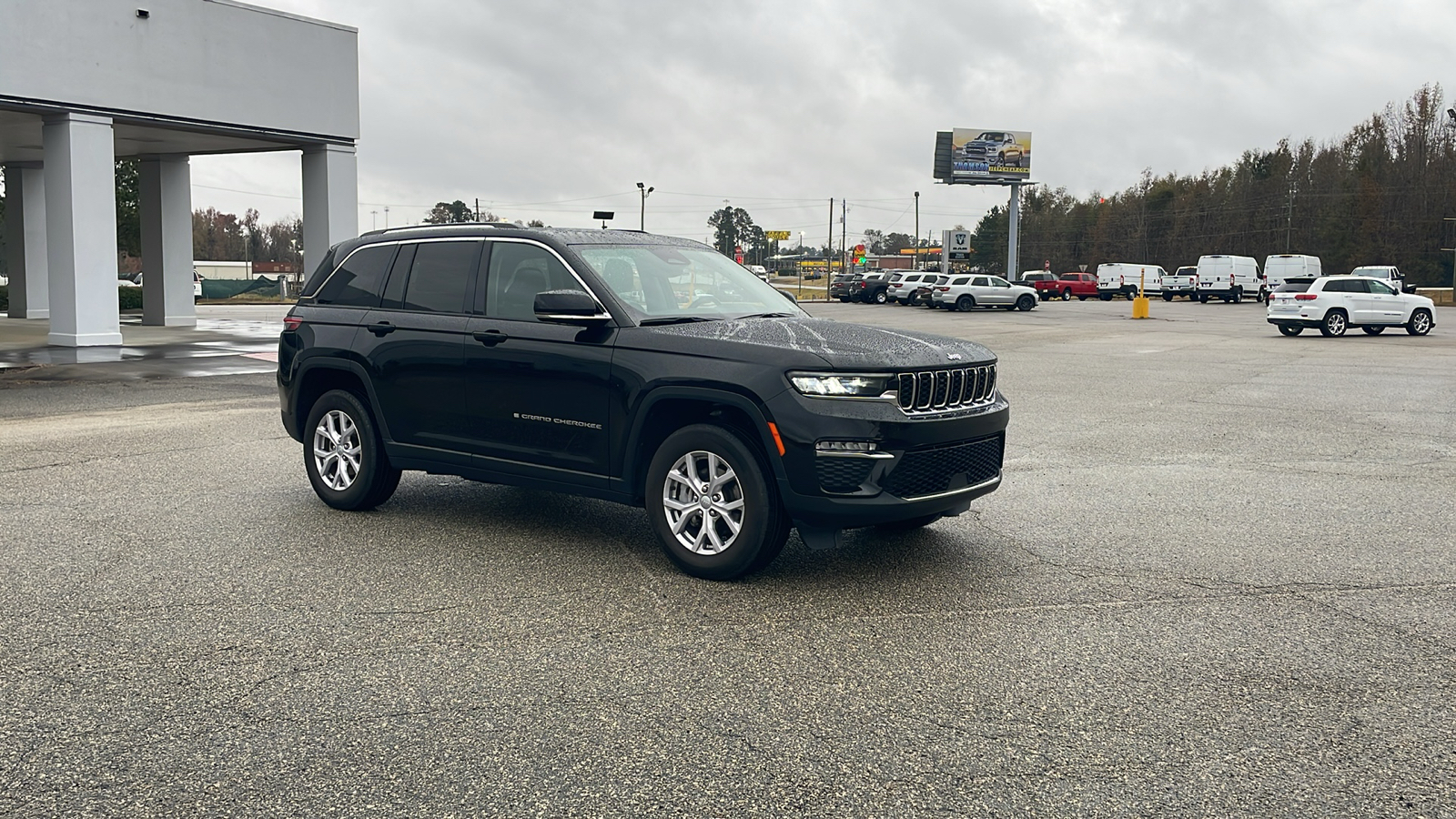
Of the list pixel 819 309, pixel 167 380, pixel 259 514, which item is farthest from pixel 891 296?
pixel 259 514

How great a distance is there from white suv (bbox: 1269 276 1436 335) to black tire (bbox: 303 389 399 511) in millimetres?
29343

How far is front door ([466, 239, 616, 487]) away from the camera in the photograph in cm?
Result: 643

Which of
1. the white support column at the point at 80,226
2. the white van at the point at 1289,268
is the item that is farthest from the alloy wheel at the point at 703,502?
the white van at the point at 1289,268

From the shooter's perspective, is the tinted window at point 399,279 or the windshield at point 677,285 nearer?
the windshield at point 677,285

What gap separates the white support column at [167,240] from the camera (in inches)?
1155

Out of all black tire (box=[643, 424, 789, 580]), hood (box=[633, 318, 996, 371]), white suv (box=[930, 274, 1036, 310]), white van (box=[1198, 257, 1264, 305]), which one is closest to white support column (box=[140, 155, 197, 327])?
hood (box=[633, 318, 996, 371])

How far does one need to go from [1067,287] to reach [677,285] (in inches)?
2703

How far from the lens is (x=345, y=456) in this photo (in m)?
7.68

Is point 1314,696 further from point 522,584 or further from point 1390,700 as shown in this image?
point 522,584

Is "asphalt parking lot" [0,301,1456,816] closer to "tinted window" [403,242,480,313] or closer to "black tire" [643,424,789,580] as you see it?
"black tire" [643,424,789,580]

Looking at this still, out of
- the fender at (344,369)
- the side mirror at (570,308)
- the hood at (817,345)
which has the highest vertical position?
the side mirror at (570,308)

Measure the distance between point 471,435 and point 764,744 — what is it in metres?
3.54

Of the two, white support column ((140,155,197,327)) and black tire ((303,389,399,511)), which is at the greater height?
white support column ((140,155,197,327))

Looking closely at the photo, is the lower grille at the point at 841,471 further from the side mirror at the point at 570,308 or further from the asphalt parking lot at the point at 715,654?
the side mirror at the point at 570,308
